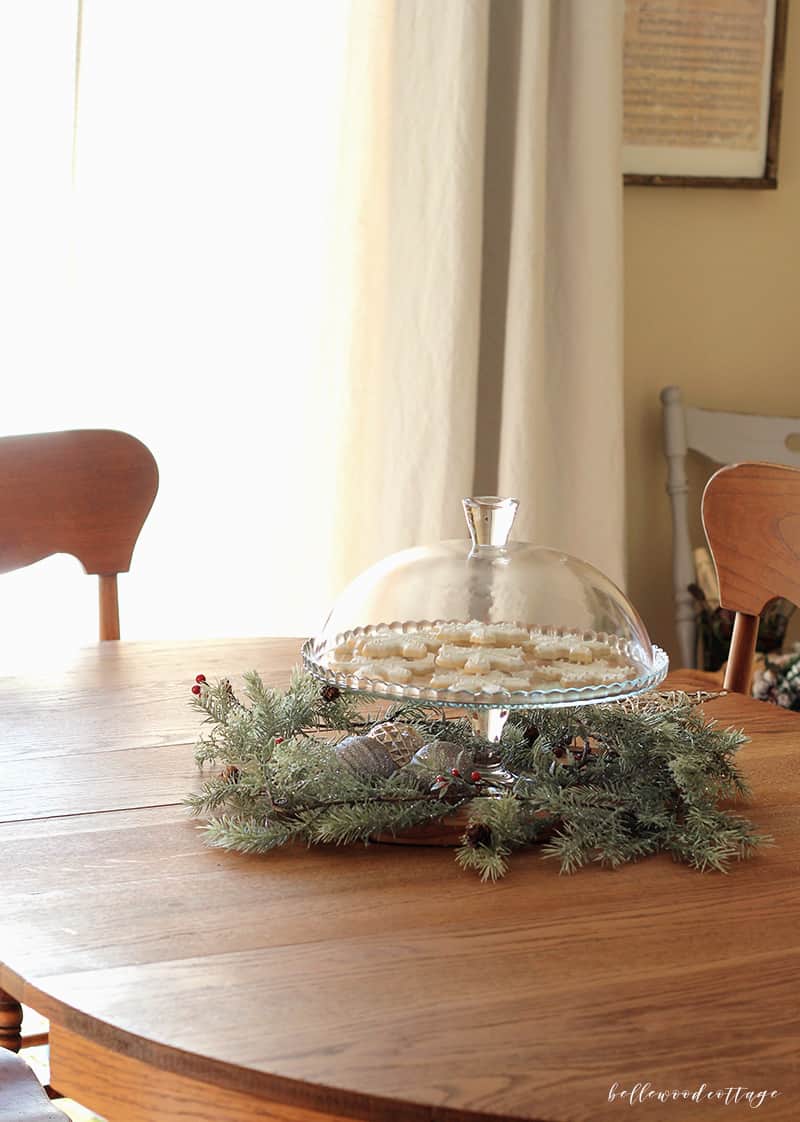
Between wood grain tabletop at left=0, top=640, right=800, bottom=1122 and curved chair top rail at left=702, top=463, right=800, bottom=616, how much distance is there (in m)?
0.59

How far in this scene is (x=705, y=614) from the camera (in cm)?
254

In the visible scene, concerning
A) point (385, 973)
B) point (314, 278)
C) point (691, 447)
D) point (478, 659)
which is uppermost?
point (314, 278)

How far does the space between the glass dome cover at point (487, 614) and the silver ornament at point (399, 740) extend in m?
0.05

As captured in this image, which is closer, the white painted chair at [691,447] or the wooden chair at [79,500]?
the wooden chair at [79,500]

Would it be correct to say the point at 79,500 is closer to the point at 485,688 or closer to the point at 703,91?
the point at 485,688

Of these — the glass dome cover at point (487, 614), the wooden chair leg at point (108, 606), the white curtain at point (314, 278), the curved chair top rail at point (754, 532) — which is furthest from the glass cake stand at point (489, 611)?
the white curtain at point (314, 278)

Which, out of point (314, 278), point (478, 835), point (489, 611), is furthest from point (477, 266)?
point (478, 835)

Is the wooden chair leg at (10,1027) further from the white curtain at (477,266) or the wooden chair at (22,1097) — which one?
the white curtain at (477,266)

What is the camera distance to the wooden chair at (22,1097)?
2.96 feet

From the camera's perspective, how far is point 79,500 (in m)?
1.56

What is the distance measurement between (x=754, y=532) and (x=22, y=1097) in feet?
3.17

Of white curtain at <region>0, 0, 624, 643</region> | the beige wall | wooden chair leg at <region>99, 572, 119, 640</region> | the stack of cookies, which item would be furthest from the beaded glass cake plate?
the beige wall

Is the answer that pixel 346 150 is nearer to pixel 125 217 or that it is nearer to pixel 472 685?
pixel 125 217

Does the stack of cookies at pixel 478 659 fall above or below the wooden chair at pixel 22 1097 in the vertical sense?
above
